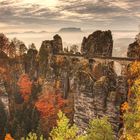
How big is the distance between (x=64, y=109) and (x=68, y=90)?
28.0 ft

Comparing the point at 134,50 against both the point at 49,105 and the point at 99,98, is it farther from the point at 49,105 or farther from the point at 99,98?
the point at 49,105

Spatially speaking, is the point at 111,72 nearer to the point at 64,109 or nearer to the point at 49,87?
the point at 64,109

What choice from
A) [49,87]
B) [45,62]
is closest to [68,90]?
[49,87]

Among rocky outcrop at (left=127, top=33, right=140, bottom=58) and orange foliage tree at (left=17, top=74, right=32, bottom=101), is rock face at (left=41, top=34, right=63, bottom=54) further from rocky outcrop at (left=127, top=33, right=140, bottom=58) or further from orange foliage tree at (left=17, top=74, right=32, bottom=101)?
rocky outcrop at (left=127, top=33, right=140, bottom=58)

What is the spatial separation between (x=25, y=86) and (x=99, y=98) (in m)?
38.3

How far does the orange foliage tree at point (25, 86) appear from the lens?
305 ft

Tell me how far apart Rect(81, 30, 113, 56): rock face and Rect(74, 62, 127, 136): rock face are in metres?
19.3

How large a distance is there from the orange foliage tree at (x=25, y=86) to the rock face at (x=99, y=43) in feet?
59.8

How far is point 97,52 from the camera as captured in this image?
275ft

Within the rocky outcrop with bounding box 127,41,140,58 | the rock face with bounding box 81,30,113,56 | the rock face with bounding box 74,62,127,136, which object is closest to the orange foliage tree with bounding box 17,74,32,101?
the rock face with bounding box 81,30,113,56

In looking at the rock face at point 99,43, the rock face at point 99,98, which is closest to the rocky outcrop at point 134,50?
the rock face at point 99,43

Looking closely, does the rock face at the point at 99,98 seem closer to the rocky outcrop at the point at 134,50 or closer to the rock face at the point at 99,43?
the rocky outcrop at the point at 134,50

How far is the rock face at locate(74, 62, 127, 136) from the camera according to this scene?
5691 centimetres

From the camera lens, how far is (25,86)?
94500mm
